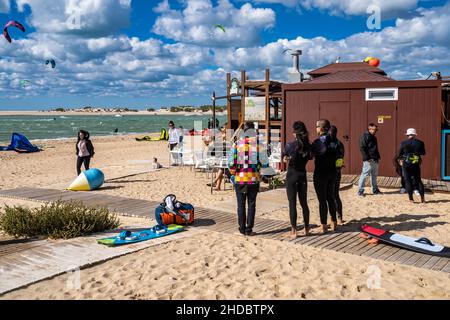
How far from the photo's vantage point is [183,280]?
4898 millimetres

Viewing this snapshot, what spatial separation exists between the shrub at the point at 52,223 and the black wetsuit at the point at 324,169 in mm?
3271

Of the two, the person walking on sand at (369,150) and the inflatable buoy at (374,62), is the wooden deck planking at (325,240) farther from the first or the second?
the inflatable buoy at (374,62)

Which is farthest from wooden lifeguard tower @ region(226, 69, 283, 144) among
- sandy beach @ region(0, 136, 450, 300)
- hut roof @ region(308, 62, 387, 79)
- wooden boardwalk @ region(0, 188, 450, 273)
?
sandy beach @ region(0, 136, 450, 300)

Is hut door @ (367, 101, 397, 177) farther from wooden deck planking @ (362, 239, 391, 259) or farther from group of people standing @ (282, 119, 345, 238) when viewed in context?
wooden deck planking @ (362, 239, 391, 259)

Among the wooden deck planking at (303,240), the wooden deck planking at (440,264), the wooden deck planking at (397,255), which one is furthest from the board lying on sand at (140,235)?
the wooden deck planking at (440,264)

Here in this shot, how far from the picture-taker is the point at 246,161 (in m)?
6.48

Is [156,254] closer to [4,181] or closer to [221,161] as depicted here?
[221,161]

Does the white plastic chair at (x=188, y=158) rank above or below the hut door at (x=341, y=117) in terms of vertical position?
below

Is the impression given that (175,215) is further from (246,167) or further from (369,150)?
(369,150)

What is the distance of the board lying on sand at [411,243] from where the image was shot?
5875mm

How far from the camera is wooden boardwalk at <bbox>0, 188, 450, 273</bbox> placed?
5.75 metres

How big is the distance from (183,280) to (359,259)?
7.27ft

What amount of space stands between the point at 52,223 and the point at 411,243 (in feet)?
16.5
